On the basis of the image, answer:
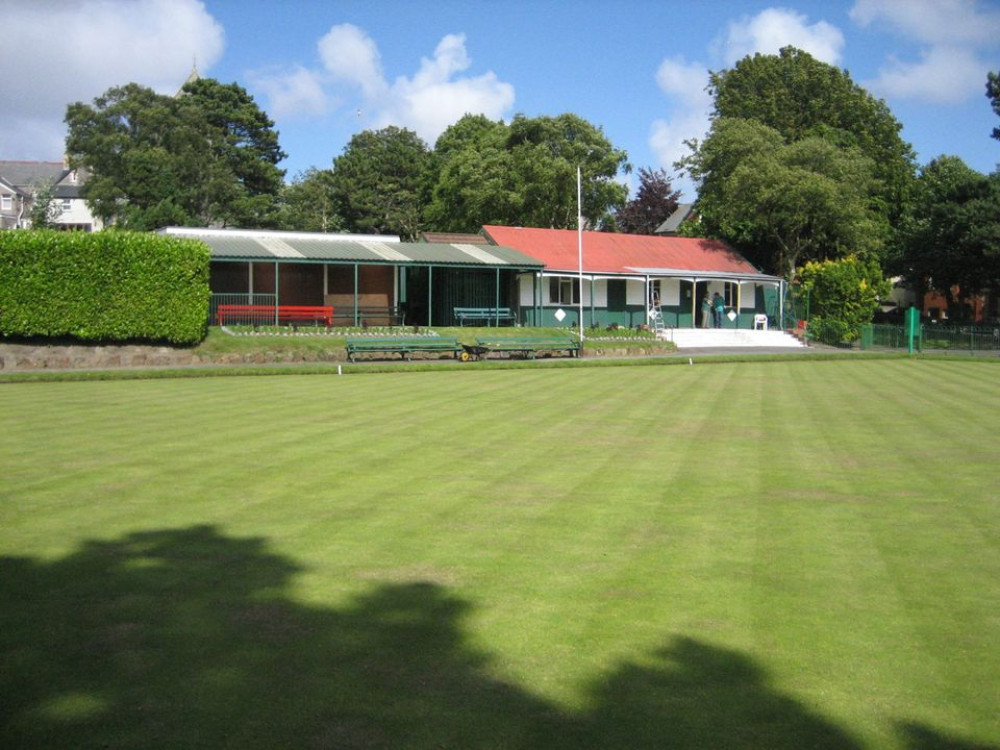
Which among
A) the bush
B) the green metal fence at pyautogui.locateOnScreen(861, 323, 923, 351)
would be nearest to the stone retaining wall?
the bush

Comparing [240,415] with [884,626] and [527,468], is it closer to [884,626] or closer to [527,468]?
[527,468]

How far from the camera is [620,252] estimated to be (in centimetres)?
4622

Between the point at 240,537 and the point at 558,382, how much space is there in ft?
48.9

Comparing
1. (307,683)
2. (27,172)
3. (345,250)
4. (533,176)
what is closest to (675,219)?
(533,176)

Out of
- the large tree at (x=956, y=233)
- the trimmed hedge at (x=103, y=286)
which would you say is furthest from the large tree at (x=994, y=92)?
the trimmed hedge at (x=103, y=286)

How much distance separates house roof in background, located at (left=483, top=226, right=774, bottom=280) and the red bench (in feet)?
36.3

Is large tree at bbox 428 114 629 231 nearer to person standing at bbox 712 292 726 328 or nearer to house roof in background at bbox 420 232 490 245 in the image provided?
house roof in background at bbox 420 232 490 245

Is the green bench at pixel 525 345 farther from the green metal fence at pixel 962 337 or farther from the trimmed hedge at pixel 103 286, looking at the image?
the green metal fence at pixel 962 337

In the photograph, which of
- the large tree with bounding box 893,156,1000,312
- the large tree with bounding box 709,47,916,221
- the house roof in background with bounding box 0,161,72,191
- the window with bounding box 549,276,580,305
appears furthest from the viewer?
the house roof in background with bounding box 0,161,72,191

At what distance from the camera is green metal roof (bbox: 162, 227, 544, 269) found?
33.4 m

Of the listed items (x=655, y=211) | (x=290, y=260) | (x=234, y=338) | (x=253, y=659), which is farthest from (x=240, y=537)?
(x=655, y=211)

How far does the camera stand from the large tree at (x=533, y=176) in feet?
172

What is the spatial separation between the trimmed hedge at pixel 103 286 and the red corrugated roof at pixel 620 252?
684 inches

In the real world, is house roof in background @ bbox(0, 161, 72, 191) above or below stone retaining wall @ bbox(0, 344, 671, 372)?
above
